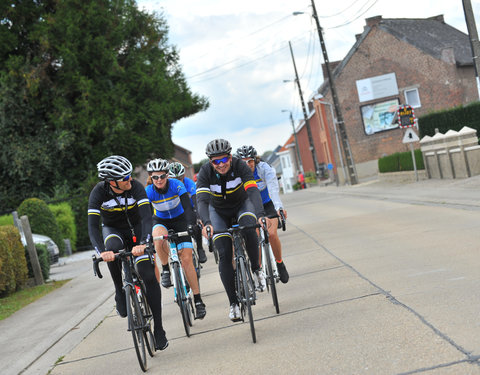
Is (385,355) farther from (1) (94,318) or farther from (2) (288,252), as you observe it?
(2) (288,252)

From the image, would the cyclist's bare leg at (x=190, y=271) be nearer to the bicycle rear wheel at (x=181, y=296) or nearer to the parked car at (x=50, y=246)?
the bicycle rear wheel at (x=181, y=296)

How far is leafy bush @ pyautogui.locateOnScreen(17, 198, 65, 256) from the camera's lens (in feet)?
73.8

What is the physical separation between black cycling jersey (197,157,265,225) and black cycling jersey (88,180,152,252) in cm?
70

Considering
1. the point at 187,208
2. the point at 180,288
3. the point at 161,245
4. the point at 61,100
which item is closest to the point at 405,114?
the point at 61,100

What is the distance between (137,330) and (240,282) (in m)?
1.12

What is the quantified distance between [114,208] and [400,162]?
2670 cm

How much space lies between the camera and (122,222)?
276 inches

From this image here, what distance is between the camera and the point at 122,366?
6.48 metres

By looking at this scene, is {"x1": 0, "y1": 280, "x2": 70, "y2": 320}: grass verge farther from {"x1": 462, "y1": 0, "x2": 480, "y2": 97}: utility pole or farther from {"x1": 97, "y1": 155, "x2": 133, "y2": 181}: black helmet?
{"x1": 462, "y1": 0, "x2": 480, "y2": 97}: utility pole

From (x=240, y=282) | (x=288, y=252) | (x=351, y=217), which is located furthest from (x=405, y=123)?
(x=240, y=282)

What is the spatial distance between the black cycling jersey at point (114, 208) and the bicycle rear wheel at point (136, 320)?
22.7 inches

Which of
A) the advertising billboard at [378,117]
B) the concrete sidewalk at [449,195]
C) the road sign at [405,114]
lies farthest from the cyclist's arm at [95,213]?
the advertising billboard at [378,117]

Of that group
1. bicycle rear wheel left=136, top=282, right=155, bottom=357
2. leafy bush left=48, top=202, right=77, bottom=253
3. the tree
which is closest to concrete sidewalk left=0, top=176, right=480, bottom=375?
bicycle rear wheel left=136, top=282, right=155, bottom=357

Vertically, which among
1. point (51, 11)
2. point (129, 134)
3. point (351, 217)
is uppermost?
point (51, 11)
